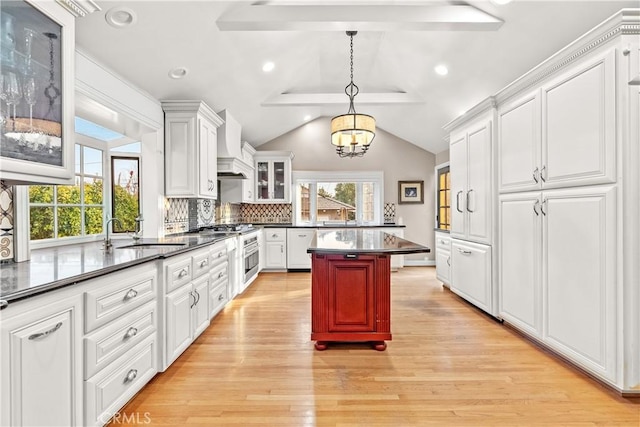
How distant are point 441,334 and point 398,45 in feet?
11.0

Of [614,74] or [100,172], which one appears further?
[100,172]

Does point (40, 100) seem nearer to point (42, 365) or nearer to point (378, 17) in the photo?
point (42, 365)

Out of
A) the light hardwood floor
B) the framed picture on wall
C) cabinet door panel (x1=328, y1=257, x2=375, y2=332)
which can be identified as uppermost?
the framed picture on wall

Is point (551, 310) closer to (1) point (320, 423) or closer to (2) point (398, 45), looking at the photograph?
(1) point (320, 423)

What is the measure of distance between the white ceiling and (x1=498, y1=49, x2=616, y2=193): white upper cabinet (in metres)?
0.65

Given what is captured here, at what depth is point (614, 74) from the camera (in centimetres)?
187

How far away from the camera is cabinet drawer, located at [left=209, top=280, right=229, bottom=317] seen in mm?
3043

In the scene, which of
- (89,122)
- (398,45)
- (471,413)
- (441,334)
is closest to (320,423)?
(471,413)

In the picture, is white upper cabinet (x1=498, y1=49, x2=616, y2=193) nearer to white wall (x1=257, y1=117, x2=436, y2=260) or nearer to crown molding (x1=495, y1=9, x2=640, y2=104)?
crown molding (x1=495, y1=9, x2=640, y2=104)

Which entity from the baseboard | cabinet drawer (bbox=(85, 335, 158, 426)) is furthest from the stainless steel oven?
the baseboard

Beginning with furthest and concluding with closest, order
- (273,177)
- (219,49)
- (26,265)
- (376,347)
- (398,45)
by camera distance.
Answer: (273,177) < (398,45) < (219,49) < (376,347) < (26,265)

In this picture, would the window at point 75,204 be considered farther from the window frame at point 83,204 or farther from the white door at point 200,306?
the white door at point 200,306

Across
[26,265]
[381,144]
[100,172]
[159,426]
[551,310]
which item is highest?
[381,144]

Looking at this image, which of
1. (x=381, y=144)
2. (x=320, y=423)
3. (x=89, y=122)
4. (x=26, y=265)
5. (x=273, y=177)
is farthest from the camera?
(x=381, y=144)
